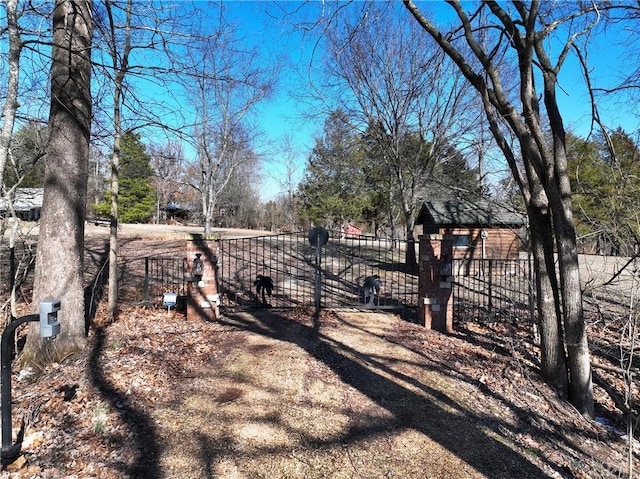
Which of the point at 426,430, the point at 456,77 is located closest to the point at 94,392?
the point at 426,430

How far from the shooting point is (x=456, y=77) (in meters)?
13.9

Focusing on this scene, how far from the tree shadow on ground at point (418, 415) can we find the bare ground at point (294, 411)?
0.01 metres

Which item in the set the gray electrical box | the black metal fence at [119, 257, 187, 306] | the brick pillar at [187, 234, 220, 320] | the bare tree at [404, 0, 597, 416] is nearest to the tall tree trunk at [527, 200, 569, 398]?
the bare tree at [404, 0, 597, 416]

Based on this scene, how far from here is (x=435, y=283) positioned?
6.25 meters

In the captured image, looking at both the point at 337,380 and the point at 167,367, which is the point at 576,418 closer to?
the point at 337,380

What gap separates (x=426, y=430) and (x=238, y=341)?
9.20 ft

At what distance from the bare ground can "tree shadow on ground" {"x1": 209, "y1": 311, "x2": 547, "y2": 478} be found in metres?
0.01

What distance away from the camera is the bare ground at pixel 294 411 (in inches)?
111

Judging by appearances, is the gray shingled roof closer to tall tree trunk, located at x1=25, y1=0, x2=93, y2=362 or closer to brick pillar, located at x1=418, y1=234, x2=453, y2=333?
brick pillar, located at x1=418, y1=234, x2=453, y2=333

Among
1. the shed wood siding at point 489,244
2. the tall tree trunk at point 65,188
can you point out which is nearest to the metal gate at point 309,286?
the tall tree trunk at point 65,188

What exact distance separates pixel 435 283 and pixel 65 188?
5.55 m

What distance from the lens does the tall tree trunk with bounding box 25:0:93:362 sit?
4.20m

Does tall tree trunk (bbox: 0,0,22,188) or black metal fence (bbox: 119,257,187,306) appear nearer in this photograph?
tall tree trunk (bbox: 0,0,22,188)

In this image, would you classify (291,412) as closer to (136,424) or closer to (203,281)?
(136,424)
